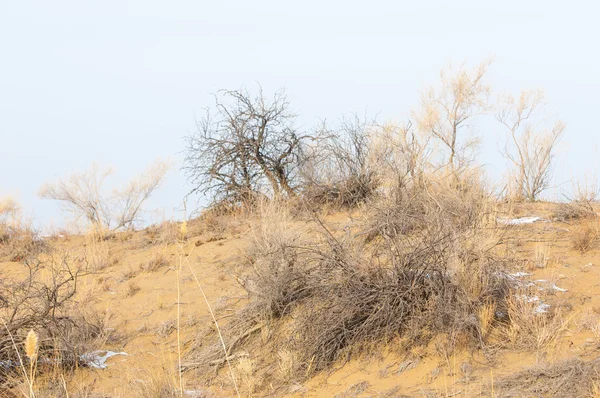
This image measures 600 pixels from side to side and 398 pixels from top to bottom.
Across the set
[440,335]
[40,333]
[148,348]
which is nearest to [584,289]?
[440,335]

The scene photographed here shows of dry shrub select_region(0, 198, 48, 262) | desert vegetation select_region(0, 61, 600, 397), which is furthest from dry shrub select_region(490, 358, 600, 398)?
dry shrub select_region(0, 198, 48, 262)

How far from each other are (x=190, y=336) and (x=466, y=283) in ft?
12.2

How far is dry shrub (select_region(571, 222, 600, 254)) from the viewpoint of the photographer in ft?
28.4

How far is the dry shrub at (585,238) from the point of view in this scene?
866cm

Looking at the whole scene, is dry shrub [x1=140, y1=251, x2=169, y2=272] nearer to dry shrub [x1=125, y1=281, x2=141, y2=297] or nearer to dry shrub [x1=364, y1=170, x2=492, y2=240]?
dry shrub [x1=125, y1=281, x2=141, y2=297]

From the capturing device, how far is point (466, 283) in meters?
6.64

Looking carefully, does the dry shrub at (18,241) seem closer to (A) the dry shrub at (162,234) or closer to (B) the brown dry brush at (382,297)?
(A) the dry shrub at (162,234)

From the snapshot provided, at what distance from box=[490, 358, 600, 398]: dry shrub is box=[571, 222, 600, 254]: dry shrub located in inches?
149

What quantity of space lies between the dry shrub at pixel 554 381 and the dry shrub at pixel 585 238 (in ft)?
12.4

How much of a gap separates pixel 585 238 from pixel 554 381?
4.22 metres

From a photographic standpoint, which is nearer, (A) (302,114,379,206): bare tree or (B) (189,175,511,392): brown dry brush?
(B) (189,175,511,392): brown dry brush

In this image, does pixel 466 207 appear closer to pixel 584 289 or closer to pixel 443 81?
pixel 584 289

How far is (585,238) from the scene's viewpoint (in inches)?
342

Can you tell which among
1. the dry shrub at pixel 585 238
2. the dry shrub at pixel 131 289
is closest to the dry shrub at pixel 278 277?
the dry shrub at pixel 131 289
